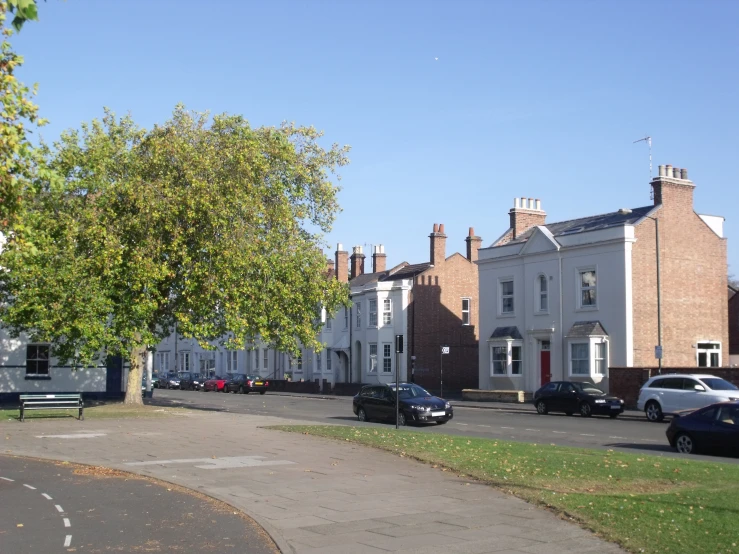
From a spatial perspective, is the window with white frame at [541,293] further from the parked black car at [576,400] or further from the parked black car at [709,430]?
the parked black car at [709,430]

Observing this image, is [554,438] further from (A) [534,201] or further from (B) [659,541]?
(A) [534,201]

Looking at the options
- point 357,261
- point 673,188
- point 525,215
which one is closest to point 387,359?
point 357,261

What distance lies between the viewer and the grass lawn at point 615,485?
31.1ft

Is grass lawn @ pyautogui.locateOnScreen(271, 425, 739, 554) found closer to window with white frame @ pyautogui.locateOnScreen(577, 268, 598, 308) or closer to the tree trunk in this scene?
the tree trunk

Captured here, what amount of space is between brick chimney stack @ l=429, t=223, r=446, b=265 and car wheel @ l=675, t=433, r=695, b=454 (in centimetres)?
4000

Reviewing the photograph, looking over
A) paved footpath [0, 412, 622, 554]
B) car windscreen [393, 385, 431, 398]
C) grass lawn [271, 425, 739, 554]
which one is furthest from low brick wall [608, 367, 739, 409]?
paved footpath [0, 412, 622, 554]

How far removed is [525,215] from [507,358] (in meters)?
8.75

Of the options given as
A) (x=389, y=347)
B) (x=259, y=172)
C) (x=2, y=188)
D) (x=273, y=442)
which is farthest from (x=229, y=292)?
(x=389, y=347)

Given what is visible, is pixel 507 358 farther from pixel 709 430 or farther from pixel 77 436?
pixel 77 436

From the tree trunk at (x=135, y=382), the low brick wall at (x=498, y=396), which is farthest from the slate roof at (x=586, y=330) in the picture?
the tree trunk at (x=135, y=382)

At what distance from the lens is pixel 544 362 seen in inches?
1813

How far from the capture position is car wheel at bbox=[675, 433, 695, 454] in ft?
64.3

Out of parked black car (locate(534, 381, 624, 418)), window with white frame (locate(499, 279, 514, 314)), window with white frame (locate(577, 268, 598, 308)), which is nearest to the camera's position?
parked black car (locate(534, 381, 624, 418))

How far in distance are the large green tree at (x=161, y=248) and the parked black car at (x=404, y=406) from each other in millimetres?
4223
